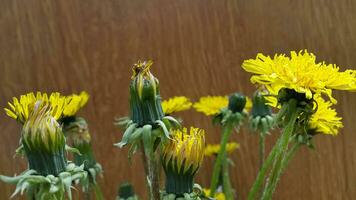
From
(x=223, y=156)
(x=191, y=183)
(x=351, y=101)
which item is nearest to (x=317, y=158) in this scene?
(x=351, y=101)

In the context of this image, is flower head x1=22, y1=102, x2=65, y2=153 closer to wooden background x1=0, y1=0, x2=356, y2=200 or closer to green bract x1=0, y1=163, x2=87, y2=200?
green bract x1=0, y1=163, x2=87, y2=200

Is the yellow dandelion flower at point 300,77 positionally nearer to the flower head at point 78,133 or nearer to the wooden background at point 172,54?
the flower head at point 78,133

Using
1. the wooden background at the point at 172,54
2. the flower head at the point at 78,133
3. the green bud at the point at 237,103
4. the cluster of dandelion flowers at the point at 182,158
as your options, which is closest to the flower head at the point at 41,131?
the cluster of dandelion flowers at the point at 182,158

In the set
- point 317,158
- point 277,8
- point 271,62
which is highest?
point 277,8

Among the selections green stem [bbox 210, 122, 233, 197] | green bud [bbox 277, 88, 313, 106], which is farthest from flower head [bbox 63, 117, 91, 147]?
green bud [bbox 277, 88, 313, 106]

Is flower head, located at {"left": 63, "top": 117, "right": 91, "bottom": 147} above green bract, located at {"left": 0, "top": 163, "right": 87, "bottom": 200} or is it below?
above

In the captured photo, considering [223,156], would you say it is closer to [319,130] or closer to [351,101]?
[319,130]
